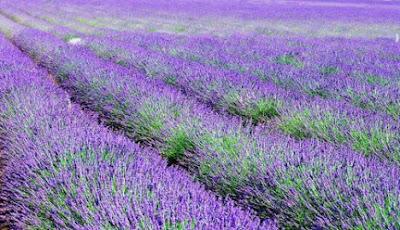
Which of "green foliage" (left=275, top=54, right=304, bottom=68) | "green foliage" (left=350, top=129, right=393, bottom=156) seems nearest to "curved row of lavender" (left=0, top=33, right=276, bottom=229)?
"green foliage" (left=350, top=129, right=393, bottom=156)

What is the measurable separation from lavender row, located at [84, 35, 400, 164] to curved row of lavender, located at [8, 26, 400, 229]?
587mm

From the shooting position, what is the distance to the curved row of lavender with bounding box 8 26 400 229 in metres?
3.11

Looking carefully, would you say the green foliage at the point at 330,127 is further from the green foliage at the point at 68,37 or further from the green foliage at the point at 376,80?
the green foliage at the point at 68,37

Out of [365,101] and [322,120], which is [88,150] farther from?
[365,101]

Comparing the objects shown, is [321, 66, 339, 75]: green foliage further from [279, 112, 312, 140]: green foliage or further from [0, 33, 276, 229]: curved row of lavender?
[0, 33, 276, 229]: curved row of lavender

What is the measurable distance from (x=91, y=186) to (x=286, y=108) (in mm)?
3007

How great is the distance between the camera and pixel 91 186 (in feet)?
10.7

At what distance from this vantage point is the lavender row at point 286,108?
4.69 m

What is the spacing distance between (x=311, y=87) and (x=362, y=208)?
4.21 meters

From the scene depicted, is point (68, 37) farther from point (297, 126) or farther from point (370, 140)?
point (370, 140)

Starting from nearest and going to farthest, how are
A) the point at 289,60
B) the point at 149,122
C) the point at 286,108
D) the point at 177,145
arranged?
the point at 177,145 → the point at 149,122 → the point at 286,108 → the point at 289,60

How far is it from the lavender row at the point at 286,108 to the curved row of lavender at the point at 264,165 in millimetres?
587

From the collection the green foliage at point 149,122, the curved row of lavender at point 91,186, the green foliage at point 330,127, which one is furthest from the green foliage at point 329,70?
the curved row of lavender at point 91,186

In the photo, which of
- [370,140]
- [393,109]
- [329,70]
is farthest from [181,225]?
[329,70]
